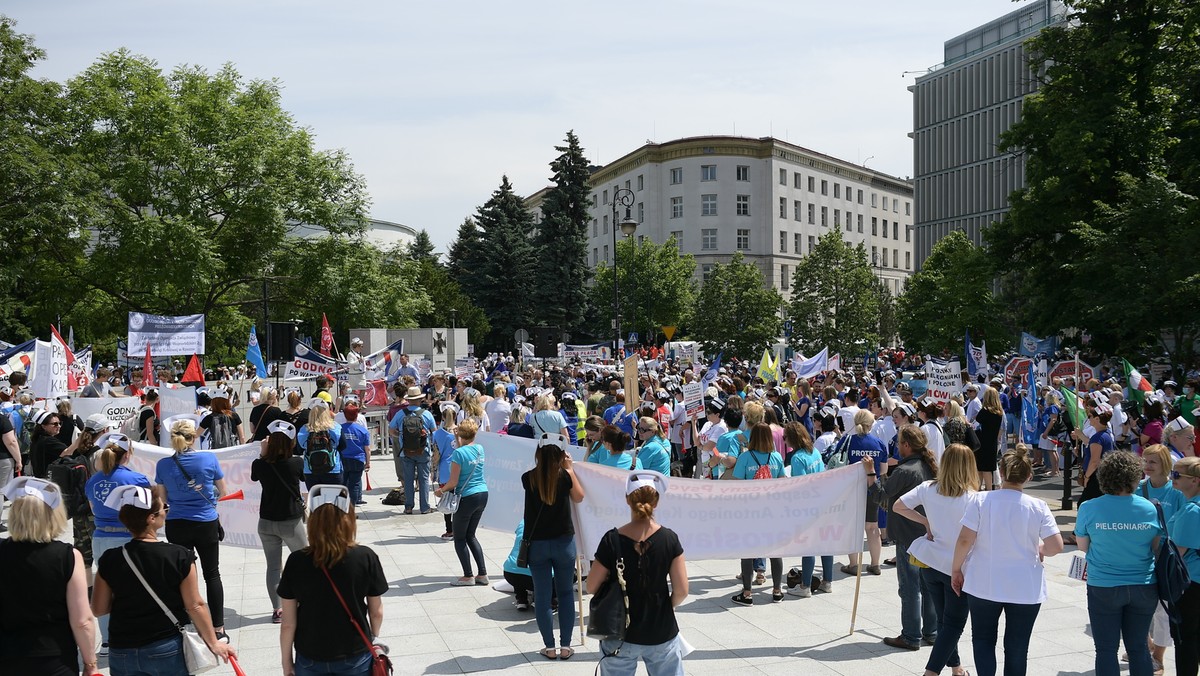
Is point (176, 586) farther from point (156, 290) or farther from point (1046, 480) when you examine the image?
point (156, 290)

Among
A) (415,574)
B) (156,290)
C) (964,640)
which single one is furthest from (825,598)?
(156,290)

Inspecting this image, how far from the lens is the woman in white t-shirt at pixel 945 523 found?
6.47 meters

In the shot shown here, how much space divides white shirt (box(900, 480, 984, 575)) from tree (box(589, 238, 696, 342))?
67.6m

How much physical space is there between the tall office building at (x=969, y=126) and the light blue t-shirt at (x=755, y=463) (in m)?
75.4

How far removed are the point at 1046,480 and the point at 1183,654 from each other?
37.7ft

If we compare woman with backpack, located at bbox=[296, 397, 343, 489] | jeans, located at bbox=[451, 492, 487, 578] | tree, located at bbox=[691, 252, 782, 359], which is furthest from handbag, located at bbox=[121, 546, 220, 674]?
tree, located at bbox=[691, 252, 782, 359]

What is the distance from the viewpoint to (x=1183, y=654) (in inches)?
243

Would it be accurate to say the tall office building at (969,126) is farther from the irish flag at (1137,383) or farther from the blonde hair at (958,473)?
the blonde hair at (958,473)

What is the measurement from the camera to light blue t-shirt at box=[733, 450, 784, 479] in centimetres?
902

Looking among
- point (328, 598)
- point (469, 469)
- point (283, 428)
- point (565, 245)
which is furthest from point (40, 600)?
point (565, 245)

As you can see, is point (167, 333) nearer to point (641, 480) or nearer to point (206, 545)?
point (206, 545)

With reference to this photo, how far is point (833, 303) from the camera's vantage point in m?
46.9

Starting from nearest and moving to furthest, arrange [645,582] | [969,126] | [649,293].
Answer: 1. [645,582]
2. [649,293]
3. [969,126]

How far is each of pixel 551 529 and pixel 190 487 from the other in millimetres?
2828
